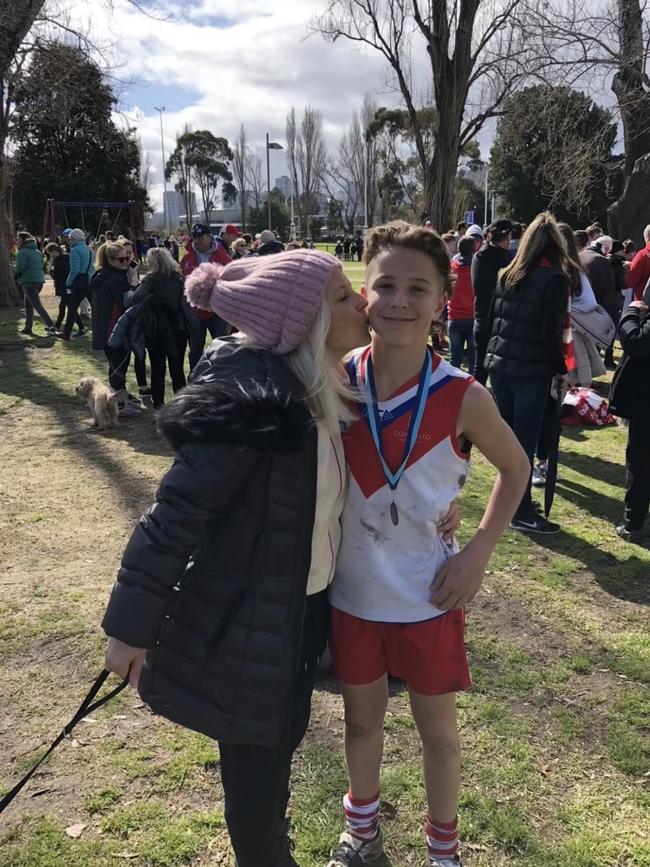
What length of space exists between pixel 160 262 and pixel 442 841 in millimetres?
5883

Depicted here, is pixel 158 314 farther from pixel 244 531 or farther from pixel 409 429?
pixel 244 531

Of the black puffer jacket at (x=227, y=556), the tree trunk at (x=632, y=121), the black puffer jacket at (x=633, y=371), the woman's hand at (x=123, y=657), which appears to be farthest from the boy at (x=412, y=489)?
the tree trunk at (x=632, y=121)

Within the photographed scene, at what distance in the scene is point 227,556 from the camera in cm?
152

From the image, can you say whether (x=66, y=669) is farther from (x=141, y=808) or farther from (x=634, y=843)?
(x=634, y=843)

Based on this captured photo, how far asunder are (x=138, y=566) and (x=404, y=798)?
58.7 inches

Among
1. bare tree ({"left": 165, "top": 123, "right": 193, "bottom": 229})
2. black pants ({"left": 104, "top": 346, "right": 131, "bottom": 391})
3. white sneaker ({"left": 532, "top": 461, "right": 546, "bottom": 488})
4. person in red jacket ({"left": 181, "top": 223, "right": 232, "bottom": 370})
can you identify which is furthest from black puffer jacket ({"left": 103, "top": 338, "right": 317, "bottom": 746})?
bare tree ({"left": 165, "top": 123, "right": 193, "bottom": 229})

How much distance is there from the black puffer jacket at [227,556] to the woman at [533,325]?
3159 mm

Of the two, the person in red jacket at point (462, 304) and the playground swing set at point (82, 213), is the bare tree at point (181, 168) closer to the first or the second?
the playground swing set at point (82, 213)

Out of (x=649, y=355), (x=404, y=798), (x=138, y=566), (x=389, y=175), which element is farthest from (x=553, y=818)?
(x=389, y=175)

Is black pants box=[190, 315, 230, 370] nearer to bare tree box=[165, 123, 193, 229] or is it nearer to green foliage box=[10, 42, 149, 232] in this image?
green foliage box=[10, 42, 149, 232]

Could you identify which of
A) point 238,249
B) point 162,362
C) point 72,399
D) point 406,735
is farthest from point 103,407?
point 238,249

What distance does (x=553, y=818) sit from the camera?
2297mm

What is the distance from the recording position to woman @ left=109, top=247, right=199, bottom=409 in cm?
681

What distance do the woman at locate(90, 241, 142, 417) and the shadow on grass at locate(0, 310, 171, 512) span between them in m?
0.32
